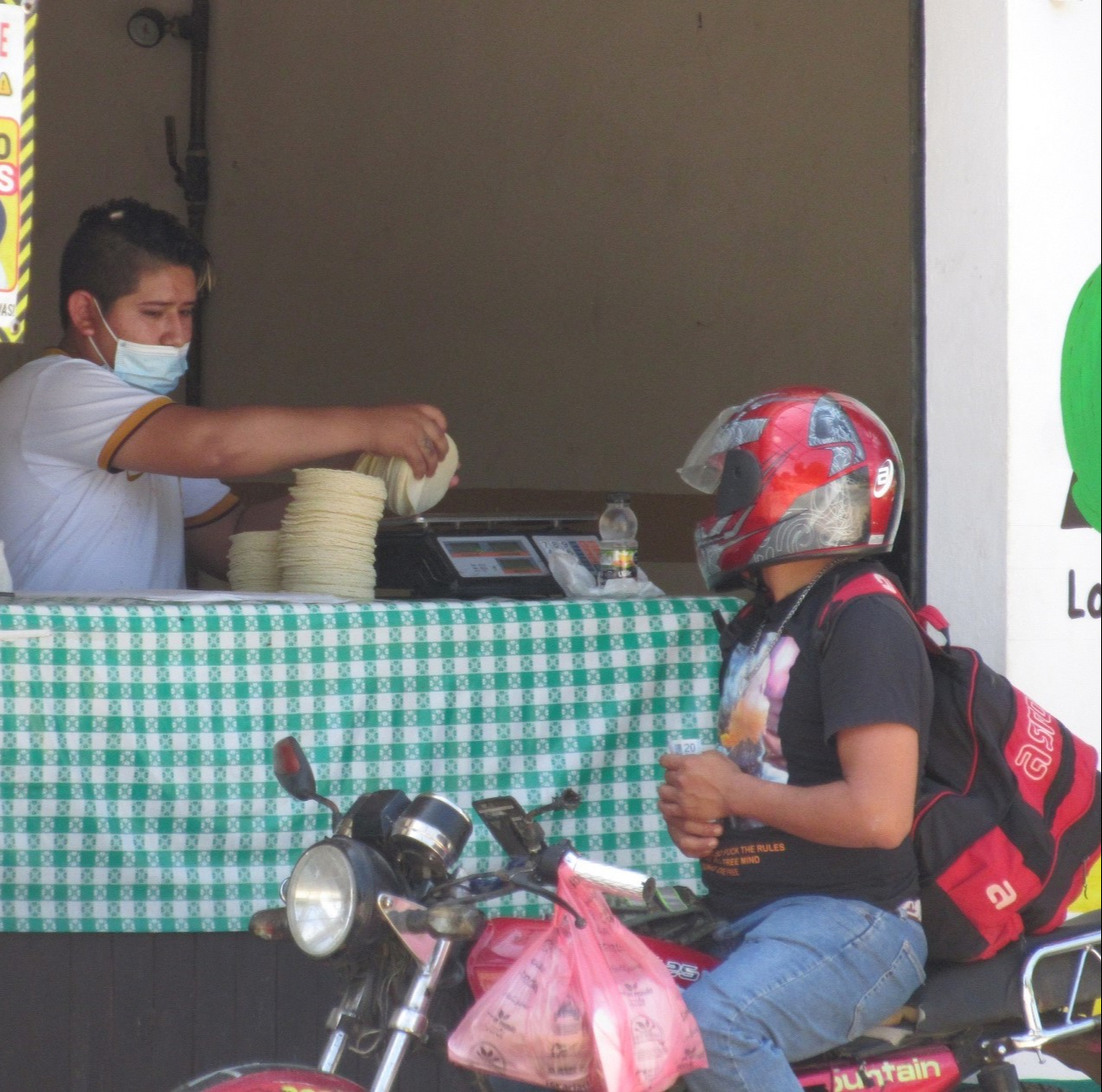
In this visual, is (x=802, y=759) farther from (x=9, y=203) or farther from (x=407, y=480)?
(x=9, y=203)

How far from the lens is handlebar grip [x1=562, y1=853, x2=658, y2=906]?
5.90ft

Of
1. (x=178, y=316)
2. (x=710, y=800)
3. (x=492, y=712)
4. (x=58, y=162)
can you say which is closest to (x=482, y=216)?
(x=58, y=162)

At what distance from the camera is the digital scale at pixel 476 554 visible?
3428 mm

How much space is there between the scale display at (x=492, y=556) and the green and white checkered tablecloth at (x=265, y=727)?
25 centimetres

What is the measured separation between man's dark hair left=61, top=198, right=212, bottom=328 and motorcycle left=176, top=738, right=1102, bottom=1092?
1904 mm

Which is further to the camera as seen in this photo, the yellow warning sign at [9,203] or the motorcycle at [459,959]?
the yellow warning sign at [9,203]

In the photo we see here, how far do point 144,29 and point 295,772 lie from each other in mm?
6347

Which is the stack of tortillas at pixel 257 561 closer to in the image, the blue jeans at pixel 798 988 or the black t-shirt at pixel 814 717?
the black t-shirt at pixel 814 717

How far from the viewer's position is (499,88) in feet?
25.9

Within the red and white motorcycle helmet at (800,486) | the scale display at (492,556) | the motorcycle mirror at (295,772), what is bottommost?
the motorcycle mirror at (295,772)

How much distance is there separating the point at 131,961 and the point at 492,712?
923 millimetres

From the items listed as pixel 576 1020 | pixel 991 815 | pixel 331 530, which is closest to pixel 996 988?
pixel 991 815

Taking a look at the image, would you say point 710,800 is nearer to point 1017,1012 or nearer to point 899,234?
point 1017,1012

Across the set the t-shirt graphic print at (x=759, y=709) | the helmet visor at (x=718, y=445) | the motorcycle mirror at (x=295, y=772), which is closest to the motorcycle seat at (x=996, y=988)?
the t-shirt graphic print at (x=759, y=709)
